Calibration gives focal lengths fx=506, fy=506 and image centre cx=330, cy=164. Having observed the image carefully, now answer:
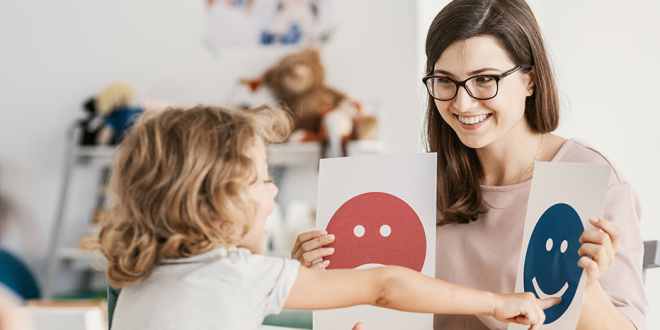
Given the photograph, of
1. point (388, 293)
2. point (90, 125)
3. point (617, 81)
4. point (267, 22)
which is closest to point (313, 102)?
point (267, 22)

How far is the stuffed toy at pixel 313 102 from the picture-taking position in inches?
81.6

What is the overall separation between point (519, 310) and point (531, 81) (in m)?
0.50

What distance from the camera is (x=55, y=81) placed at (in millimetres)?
2502

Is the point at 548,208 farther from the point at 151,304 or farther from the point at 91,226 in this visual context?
the point at 91,226

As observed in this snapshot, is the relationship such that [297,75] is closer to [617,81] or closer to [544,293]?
[617,81]

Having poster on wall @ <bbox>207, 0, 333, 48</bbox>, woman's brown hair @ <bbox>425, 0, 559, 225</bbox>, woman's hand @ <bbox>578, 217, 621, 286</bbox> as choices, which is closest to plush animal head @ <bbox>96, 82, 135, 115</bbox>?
poster on wall @ <bbox>207, 0, 333, 48</bbox>

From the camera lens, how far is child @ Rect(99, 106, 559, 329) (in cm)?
60

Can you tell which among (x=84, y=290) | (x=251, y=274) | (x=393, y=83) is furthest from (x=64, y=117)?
(x=251, y=274)

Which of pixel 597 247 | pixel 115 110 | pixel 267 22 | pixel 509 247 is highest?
pixel 267 22

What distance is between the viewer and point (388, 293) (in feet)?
2.02

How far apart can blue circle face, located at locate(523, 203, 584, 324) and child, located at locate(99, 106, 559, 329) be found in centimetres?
2

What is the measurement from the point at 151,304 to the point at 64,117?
86.9 inches

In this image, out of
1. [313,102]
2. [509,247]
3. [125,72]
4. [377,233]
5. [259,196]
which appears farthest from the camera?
[125,72]

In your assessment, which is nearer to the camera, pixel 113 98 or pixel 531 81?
pixel 531 81
